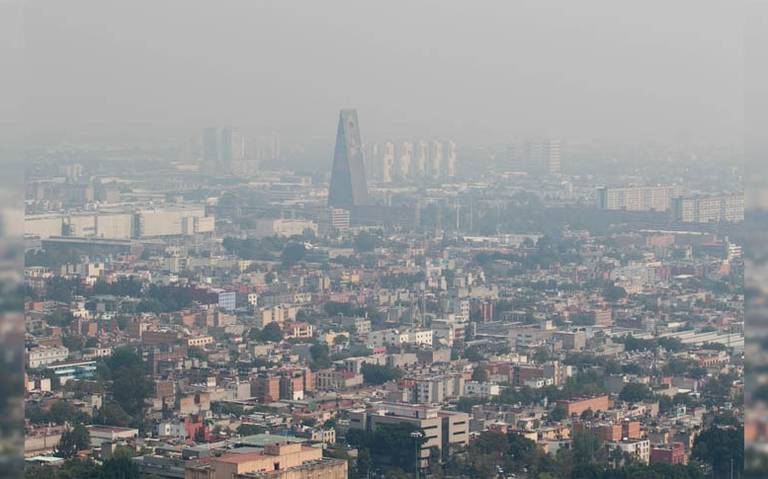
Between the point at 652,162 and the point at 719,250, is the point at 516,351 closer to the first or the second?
the point at 719,250

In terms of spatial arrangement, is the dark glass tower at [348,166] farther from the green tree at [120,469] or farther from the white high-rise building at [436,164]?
the green tree at [120,469]

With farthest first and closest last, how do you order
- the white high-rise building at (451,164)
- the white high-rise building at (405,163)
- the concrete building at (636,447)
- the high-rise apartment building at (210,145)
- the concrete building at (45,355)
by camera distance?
the white high-rise building at (405,163) < the white high-rise building at (451,164) < the high-rise apartment building at (210,145) < the concrete building at (45,355) < the concrete building at (636,447)

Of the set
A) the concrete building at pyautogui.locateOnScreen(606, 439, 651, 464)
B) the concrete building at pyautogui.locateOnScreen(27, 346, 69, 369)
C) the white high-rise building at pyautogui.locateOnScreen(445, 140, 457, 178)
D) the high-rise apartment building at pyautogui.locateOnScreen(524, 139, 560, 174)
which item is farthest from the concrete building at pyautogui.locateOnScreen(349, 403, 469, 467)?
the white high-rise building at pyautogui.locateOnScreen(445, 140, 457, 178)

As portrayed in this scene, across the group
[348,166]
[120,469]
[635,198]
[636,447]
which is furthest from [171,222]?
[120,469]

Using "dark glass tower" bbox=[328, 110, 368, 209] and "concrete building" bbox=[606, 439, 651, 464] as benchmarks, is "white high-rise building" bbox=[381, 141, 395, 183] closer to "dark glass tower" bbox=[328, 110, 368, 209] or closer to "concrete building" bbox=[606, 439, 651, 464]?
"dark glass tower" bbox=[328, 110, 368, 209]

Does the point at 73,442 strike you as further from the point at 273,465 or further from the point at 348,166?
the point at 348,166

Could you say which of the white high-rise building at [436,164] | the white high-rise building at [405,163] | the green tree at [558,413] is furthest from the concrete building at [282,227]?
the green tree at [558,413]

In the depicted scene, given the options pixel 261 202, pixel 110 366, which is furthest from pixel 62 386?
pixel 261 202
